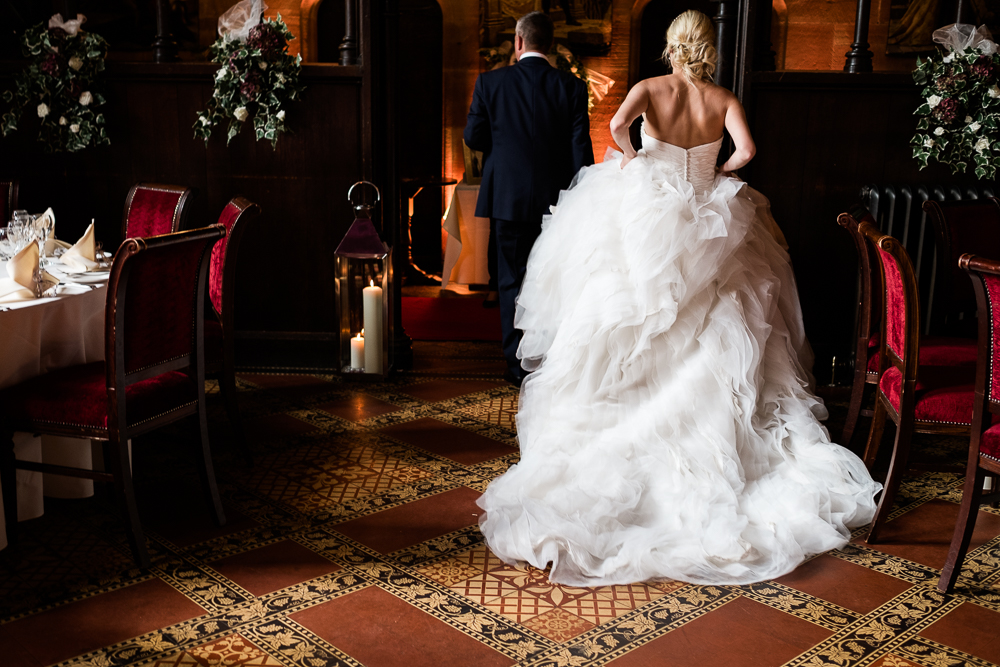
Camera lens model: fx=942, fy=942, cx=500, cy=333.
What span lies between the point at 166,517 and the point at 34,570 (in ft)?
1.69

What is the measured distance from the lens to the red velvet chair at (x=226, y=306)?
12.2 ft

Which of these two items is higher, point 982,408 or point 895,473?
point 982,408

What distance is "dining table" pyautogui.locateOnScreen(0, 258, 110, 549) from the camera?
9.66ft

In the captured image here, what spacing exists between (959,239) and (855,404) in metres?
0.83

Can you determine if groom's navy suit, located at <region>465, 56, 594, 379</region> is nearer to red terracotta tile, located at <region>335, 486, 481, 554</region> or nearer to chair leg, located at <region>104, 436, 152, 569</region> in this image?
red terracotta tile, located at <region>335, 486, 481, 554</region>

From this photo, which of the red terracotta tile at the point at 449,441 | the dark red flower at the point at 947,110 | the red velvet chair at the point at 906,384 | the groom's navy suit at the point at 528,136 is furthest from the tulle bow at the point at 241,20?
the dark red flower at the point at 947,110

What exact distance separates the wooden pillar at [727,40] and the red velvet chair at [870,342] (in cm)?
156

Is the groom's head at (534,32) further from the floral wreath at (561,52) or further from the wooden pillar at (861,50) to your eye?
the floral wreath at (561,52)

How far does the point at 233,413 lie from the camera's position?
3.85 metres

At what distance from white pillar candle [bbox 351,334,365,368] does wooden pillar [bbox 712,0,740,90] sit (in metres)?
2.37

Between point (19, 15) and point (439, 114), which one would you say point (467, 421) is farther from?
point (439, 114)

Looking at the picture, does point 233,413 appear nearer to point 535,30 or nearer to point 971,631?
point 535,30

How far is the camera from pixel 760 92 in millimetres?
4977

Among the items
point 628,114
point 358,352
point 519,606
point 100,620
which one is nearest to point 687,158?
point 628,114
